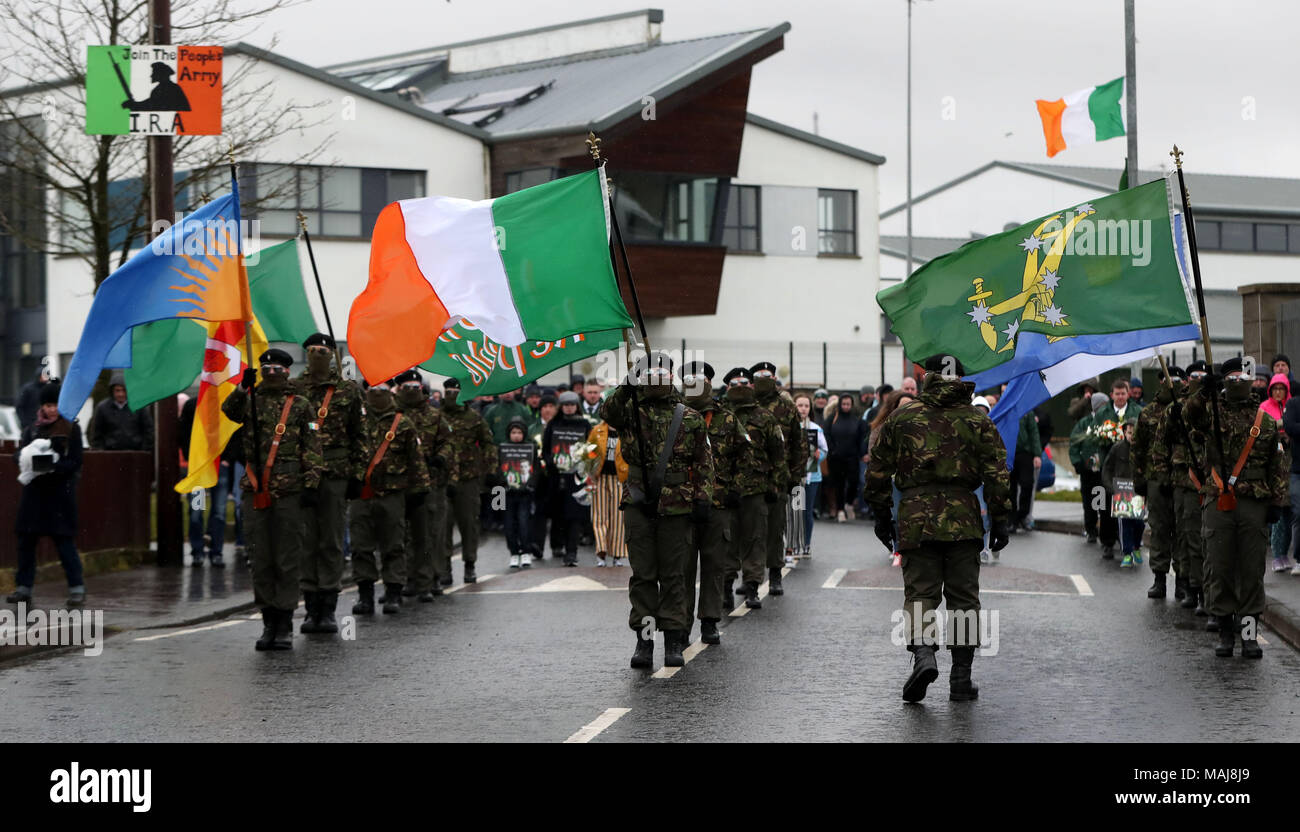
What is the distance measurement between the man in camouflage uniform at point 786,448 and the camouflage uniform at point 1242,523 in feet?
14.6

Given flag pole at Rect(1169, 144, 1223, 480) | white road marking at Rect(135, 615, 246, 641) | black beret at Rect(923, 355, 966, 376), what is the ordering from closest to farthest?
1. black beret at Rect(923, 355, 966, 376)
2. flag pole at Rect(1169, 144, 1223, 480)
3. white road marking at Rect(135, 615, 246, 641)

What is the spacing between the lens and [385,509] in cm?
1470

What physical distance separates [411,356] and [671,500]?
7.36 feet

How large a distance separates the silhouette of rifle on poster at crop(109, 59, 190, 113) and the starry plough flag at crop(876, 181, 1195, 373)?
25.7 feet

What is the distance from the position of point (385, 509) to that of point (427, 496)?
727 mm

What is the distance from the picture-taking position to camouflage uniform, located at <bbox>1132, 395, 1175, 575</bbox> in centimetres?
1451

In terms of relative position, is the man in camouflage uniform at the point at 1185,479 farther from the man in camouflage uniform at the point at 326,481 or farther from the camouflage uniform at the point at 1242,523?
the man in camouflage uniform at the point at 326,481

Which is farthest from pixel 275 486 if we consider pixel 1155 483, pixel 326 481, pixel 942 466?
pixel 1155 483

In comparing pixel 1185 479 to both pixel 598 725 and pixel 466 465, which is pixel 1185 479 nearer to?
pixel 598 725

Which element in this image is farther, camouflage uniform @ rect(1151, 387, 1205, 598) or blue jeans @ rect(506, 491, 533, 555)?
blue jeans @ rect(506, 491, 533, 555)

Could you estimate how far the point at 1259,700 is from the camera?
31.9 feet

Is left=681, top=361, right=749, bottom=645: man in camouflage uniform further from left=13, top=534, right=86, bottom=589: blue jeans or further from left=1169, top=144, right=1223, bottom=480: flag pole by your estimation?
left=13, top=534, right=86, bottom=589: blue jeans

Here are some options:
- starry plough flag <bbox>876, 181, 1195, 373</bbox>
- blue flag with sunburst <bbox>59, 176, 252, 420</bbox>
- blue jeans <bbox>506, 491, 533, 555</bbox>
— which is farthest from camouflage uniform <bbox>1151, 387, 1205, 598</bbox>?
blue jeans <bbox>506, 491, 533, 555</bbox>
